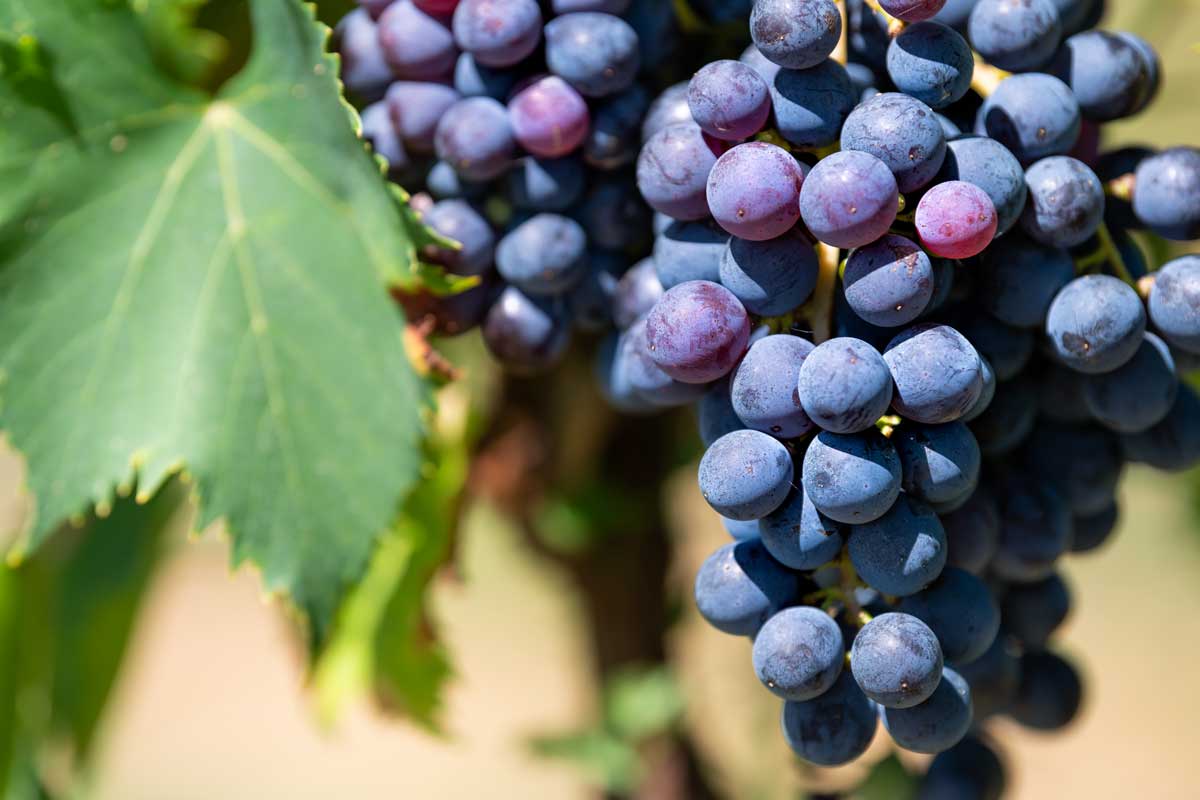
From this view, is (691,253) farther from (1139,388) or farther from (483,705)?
(483,705)

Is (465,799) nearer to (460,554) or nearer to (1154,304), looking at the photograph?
(460,554)

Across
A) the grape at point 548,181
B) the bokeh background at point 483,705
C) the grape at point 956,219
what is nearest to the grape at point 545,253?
the grape at point 548,181

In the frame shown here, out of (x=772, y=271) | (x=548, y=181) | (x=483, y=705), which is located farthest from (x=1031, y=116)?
(x=483, y=705)

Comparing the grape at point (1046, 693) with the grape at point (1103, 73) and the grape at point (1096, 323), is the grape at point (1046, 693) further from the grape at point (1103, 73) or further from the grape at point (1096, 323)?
the grape at point (1103, 73)

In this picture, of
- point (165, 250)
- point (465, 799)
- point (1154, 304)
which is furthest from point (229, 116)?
point (465, 799)

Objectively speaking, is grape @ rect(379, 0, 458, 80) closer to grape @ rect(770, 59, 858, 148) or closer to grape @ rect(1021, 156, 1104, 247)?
grape @ rect(770, 59, 858, 148)
